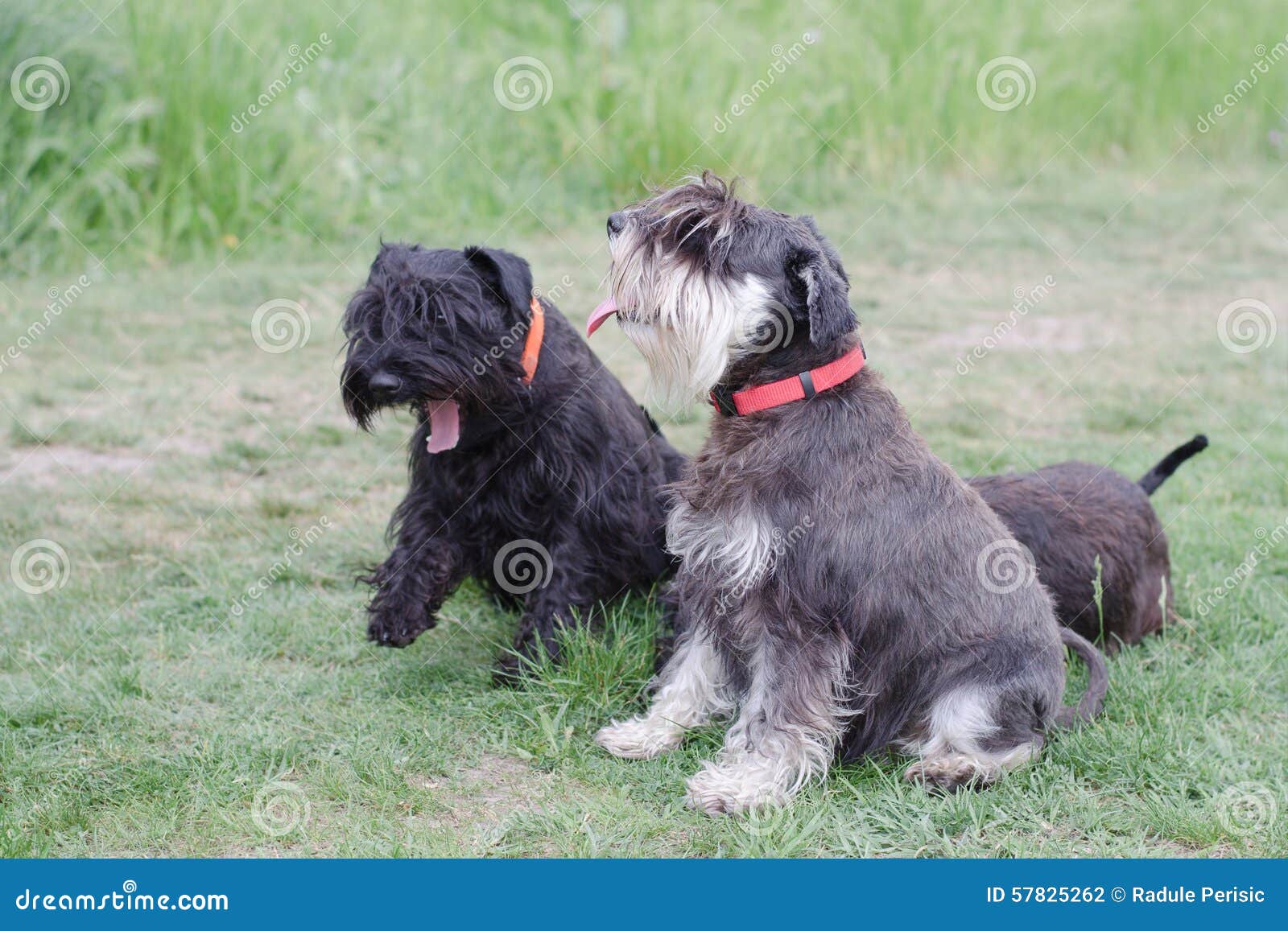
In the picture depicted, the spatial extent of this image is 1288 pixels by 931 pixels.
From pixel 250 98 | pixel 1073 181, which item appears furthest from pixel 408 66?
pixel 1073 181

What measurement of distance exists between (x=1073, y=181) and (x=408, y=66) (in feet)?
18.2

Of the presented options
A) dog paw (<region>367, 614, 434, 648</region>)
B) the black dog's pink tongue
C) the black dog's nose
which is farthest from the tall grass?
the black dog's pink tongue

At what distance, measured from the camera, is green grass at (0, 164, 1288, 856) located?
144 inches

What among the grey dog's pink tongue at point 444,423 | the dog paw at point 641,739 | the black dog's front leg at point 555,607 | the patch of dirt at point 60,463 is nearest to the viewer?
the dog paw at point 641,739

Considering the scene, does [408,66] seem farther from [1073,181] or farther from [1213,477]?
[1213,477]

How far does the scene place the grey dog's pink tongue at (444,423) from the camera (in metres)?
4.31

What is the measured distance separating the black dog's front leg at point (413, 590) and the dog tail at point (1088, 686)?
200 cm

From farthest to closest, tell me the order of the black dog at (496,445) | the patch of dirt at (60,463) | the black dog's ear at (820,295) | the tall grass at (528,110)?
the tall grass at (528,110)
the patch of dirt at (60,463)
the black dog at (496,445)
the black dog's ear at (820,295)

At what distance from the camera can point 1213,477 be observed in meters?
6.28

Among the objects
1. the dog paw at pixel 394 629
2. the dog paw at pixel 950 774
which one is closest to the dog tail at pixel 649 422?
the dog paw at pixel 394 629

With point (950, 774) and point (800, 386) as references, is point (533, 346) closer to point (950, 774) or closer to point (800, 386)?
point (800, 386)

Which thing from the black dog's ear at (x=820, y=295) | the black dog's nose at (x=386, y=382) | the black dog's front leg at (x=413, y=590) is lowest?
the black dog's front leg at (x=413, y=590)

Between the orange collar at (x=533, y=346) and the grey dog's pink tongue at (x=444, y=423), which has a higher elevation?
the orange collar at (x=533, y=346)

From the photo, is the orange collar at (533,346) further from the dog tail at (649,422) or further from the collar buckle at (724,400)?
the collar buckle at (724,400)
